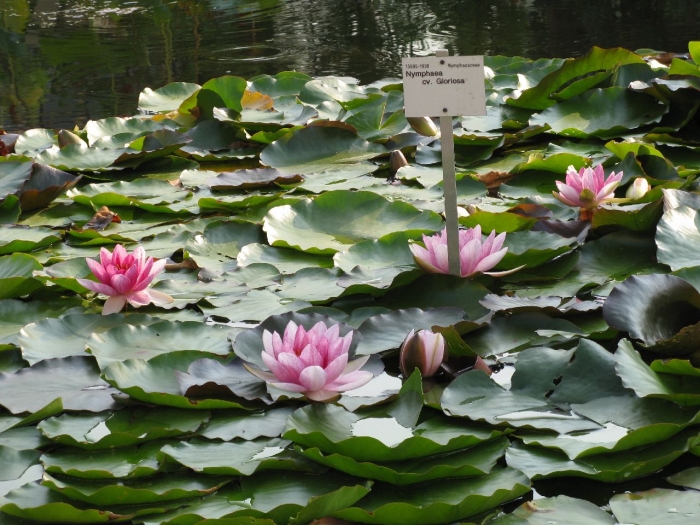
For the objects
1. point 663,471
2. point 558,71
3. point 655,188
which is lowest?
point 663,471

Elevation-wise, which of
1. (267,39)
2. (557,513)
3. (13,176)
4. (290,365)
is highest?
(267,39)

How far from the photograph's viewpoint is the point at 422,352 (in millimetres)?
1220

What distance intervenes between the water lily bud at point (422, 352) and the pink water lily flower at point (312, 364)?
7 centimetres

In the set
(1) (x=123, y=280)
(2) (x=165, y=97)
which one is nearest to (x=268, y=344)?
(1) (x=123, y=280)

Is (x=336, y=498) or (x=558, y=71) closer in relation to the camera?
(x=336, y=498)

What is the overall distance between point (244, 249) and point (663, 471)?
971 mm

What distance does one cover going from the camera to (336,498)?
37.1 inches

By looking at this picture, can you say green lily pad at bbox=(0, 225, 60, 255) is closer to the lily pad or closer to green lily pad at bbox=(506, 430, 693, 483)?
the lily pad

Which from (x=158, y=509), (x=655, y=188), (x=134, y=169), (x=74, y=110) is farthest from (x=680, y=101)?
(x=74, y=110)

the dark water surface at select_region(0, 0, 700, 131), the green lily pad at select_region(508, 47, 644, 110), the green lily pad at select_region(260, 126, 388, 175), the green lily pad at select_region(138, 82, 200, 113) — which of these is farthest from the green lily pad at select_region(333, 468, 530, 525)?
the dark water surface at select_region(0, 0, 700, 131)

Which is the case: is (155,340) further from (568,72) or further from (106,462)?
(568,72)

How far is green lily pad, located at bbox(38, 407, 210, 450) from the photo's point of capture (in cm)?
113

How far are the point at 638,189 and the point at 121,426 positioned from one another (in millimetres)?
1202

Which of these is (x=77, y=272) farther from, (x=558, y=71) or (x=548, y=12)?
(x=548, y=12)
